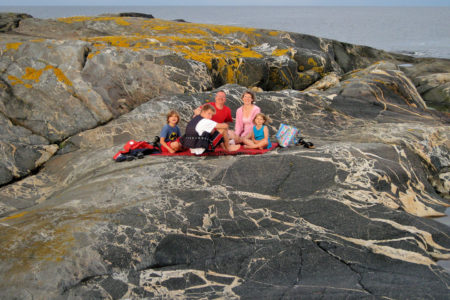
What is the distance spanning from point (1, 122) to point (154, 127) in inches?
158

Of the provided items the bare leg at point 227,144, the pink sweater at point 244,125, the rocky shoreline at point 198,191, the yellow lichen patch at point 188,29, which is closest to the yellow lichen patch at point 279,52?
the rocky shoreline at point 198,191

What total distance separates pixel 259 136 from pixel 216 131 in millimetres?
1202

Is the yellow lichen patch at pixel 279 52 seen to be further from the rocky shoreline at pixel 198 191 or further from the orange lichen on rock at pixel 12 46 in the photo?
the orange lichen on rock at pixel 12 46

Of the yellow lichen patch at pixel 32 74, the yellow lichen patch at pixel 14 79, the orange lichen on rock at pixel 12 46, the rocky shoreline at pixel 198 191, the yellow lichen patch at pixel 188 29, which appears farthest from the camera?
the yellow lichen patch at pixel 188 29

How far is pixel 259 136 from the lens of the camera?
27.0 ft

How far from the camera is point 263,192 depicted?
6.27 m

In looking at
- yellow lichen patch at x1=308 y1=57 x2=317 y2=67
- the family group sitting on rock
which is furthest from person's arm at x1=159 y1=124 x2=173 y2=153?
yellow lichen patch at x1=308 y1=57 x2=317 y2=67

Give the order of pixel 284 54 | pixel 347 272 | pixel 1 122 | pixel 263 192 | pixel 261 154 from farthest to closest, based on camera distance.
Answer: pixel 284 54, pixel 1 122, pixel 261 154, pixel 263 192, pixel 347 272

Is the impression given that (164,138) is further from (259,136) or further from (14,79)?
(14,79)

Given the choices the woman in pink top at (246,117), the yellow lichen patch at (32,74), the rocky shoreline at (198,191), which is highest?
the yellow lichen patch at (32,74)

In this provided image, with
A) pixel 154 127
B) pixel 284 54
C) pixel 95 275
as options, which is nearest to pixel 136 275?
pixel 95 275

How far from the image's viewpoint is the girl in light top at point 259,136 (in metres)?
7.84

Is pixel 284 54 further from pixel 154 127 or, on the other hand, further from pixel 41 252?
pixel 41 252

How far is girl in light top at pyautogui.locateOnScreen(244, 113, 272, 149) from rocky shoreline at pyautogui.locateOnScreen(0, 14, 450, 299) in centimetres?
58
